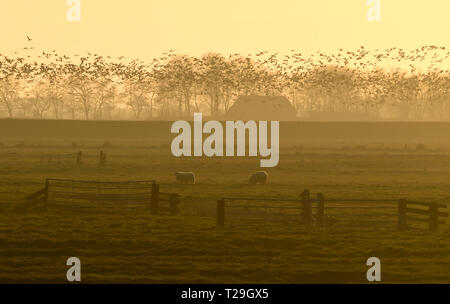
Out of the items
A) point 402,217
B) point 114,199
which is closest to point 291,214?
point 402,217

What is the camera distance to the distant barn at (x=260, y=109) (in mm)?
158750

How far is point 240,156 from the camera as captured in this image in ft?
262

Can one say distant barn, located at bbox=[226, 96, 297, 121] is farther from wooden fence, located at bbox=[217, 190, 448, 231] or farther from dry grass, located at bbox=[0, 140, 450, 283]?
wooden fence, located at bbox=[217, 190, 448, 231]

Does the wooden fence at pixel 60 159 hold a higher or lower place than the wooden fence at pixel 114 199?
higher

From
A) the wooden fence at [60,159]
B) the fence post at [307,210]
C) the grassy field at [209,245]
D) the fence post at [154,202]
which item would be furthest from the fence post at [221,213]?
the wooden fence at [60,159]

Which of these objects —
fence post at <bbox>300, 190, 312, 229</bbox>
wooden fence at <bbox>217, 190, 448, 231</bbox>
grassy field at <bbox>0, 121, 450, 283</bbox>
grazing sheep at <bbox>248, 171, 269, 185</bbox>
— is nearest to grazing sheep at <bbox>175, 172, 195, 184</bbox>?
grassy field at <bbox>0, 121, 450, 283</bbox>

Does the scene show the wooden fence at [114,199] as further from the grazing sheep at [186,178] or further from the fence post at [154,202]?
the grazing sheep at [186,178]

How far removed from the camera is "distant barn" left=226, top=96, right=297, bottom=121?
6250 inches

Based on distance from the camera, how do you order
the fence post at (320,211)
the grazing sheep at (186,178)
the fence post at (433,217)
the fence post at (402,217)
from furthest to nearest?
the grazing sheep at (186,178)
the fence post at (320,211)
the fence post at (402,217)
the fence post at (433,217)

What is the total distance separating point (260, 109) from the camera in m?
162

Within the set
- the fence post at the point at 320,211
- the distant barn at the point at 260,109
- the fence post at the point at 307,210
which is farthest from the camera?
the distant barn at the point at 260,109
